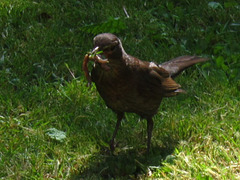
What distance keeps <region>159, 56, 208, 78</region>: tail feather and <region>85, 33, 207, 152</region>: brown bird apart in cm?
37

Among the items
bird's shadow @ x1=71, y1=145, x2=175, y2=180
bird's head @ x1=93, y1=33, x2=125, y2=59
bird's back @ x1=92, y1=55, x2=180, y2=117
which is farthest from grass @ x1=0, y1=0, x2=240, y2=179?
bird's head @ x1=93, y1=33, x2=125, y2=59

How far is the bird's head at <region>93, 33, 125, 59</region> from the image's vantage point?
3389 mm

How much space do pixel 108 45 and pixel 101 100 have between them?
4.31 feet

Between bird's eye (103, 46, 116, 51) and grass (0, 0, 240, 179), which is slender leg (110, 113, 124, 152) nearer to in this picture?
grass (0, 0, 240, 179)

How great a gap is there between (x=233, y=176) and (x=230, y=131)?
61 cm

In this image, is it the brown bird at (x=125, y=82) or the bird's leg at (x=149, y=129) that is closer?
the brown bird at (x=125, y=82)

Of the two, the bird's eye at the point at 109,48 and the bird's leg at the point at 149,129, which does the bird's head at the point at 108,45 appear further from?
the bird's leg at the point at 149,129

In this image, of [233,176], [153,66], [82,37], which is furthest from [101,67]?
[82,37]

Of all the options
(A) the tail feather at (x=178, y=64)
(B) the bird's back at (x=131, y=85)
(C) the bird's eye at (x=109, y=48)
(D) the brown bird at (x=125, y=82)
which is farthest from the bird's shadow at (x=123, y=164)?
(C) the bird's eye at (x=109, y=48)

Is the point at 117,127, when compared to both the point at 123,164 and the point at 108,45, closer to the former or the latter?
the point at 123,164

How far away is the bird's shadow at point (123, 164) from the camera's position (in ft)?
12.3

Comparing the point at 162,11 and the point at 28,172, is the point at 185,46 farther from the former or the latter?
the point at 28,172

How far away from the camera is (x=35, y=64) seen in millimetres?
5066

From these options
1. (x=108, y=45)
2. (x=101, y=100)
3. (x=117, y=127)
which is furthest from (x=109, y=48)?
(x=101, y=100)
